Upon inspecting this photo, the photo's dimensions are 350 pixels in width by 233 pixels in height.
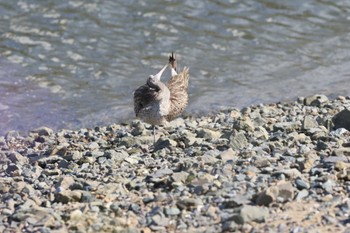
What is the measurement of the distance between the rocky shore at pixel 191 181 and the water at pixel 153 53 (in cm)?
227

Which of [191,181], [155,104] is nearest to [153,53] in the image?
[155,104]

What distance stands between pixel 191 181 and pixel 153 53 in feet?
24.8

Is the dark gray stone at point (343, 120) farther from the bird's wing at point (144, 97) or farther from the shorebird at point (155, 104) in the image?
the bird's wing at point (144, 97)

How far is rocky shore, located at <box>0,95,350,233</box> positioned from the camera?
6.14 meters

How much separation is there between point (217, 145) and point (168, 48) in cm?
627

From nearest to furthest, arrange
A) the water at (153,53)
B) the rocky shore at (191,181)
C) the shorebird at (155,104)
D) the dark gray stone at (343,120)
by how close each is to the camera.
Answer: the rocky shore at (191,181), the dark gray stone at (343,120), the shorebird at (155,104), the water at (153,53)

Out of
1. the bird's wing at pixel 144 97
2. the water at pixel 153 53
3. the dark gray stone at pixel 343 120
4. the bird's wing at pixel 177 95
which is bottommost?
the water at pixel 153 53

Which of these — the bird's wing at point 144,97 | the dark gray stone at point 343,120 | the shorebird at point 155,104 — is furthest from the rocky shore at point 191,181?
the bird's wing at point 144,97

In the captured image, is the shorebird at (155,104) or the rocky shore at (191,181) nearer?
the rocky shore at (191,181)

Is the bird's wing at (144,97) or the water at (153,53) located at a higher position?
the bird's wing at (144,97)

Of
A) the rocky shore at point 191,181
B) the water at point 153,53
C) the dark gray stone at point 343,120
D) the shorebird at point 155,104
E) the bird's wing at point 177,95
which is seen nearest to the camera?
the rocky shore at point 191,181

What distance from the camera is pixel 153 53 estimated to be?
14250mm

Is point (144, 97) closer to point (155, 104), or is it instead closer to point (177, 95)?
point (155, 104)

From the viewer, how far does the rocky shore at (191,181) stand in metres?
6.14
